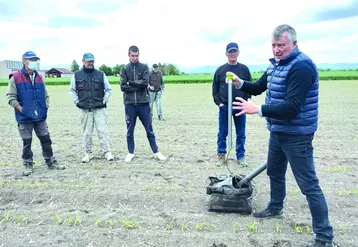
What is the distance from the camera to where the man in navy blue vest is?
3.77 meters

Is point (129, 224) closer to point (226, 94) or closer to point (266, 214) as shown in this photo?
point (266, 214)

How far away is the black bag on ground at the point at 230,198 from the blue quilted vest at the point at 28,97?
3.84 m

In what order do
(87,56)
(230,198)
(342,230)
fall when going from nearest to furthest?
(342,230)
(230,198)
(87,56)

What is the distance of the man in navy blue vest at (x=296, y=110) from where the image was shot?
12.4 feet

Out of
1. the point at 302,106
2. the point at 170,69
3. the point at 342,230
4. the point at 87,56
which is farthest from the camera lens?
the point at 170,69

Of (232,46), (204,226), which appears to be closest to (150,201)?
(204,226)

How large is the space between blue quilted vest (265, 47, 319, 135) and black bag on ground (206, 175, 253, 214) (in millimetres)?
1227

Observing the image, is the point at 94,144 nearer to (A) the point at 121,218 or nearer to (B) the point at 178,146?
(B) the point at 178,146

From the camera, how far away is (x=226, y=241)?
13.5 feet

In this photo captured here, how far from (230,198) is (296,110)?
1718mm

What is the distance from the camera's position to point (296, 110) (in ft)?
12.4

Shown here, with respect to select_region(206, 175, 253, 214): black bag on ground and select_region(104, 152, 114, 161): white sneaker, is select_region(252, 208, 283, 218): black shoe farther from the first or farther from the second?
select_region(104, 152, 114, 161): white sneaker

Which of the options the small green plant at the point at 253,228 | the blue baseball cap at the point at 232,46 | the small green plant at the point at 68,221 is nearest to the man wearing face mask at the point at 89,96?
the blue baseball cap at the point at 232,46

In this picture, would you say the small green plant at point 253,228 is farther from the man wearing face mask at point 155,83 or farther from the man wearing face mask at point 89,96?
the man wearing face mask at point 155,83
